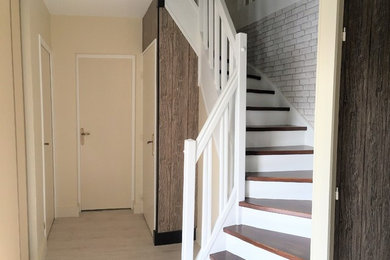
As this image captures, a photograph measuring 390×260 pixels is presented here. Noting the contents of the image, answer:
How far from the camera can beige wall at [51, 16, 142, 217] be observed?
4312 millimetres

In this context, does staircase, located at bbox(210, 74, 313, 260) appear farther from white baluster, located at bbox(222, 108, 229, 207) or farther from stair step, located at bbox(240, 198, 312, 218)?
white baluster, located at bbox(222, 108, 229, 207)

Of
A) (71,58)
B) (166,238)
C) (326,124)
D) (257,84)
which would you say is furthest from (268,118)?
(71,58)

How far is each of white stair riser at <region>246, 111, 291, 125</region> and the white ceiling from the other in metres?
1.69

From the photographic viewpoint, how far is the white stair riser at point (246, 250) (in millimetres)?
2199

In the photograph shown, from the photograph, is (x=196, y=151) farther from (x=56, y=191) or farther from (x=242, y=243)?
(x=56, y=191)

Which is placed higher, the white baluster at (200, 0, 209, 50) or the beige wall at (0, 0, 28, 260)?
the white baluster at (200, 0, 209, 50)

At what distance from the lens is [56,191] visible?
4.41m

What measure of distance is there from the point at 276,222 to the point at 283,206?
0.40 feet

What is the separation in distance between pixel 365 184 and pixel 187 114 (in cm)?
220

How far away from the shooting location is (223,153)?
8.54 ft

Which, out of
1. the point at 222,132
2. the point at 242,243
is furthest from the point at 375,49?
the point at 242,243

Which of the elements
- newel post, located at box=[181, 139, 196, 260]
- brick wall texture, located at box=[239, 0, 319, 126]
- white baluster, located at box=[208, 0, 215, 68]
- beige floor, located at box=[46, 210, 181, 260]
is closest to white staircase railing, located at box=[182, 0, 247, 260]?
newel post, located at box=[181, 139, 196, 260]

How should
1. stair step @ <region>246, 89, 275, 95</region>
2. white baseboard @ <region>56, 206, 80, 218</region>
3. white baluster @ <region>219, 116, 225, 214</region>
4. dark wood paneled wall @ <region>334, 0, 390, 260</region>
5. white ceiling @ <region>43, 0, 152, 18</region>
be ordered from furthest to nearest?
white baseboard @ <region>56, 206, 80, 218</region>, white ceiling @ <region>43, 0, 152, 18</region>, stair step @ <region>246, 89, 275, 95</region>, white baluster @ <region>219, 116, 225, 214</region>, dark wood paneled wall @ <region>334, 0, 390, 260</region>

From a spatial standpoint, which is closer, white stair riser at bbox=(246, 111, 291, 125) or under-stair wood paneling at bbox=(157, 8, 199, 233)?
white stair riser at bbox=(246, 111, 291, 125)
